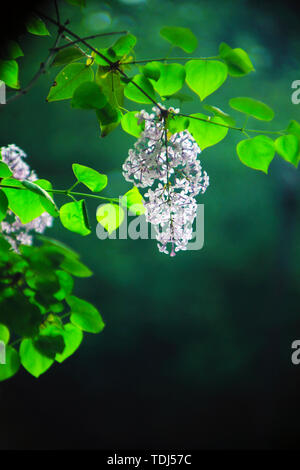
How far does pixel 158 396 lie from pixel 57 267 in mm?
2103

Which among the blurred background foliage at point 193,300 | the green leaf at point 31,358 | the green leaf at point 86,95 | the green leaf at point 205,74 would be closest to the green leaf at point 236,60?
the green leaf at point 205,74

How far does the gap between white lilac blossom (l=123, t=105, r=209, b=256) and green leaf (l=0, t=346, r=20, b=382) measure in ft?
0.67

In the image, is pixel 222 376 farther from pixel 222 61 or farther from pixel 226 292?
pixel 222 61

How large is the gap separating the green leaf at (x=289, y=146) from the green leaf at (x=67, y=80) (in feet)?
0.67

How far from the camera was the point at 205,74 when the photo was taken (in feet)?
1.09

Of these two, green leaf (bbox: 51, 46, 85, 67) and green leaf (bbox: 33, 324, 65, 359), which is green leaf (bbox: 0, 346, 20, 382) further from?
green leaf (bbox: 51, 46, 85, 67)

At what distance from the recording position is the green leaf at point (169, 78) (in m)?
0.32

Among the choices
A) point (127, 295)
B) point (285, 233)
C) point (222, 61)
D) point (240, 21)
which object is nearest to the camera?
point (222, 61)

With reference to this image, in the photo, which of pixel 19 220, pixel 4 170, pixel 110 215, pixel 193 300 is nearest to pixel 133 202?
pixel 110 215

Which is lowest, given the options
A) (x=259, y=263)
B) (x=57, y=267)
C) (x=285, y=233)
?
(x=57, y=267)

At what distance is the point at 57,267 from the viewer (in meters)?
0.36

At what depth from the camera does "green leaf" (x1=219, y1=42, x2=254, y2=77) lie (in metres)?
0.31

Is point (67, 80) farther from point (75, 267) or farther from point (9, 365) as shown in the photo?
point (9, 365)

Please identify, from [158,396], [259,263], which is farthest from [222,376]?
[259,263]
